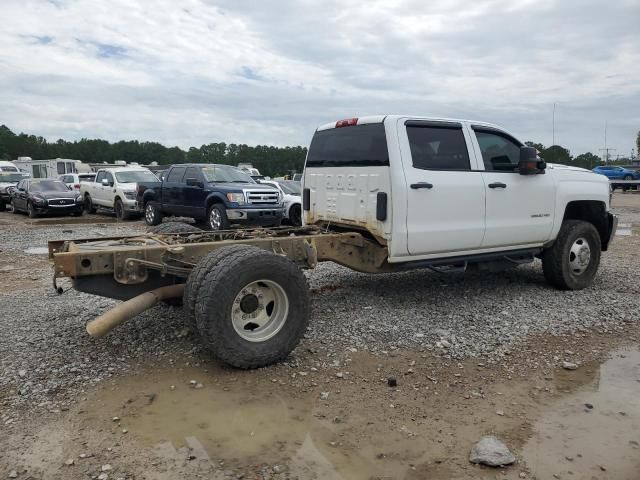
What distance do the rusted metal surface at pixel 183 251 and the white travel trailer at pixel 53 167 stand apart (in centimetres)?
3760

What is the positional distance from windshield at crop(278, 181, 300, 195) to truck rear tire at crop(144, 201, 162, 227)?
3610 mm

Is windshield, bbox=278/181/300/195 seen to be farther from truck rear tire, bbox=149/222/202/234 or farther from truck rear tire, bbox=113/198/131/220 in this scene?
truck rear tire, bbox=149/222/202/234

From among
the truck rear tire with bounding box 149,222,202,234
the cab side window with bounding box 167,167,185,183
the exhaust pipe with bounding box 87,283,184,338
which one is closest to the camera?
the exhaust pipe with bounding box 87,283,184,338

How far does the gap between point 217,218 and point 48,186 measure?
35.6 feet

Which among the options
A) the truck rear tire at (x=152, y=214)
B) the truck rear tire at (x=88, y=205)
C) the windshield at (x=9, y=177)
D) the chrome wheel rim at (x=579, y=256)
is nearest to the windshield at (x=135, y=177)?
the truck rear tire at (x=88, y=205)

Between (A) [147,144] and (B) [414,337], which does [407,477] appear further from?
(A) [147,144]

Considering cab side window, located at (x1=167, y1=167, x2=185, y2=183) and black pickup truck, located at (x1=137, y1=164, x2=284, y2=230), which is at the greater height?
cab side window, located at (x1=167, y1=167, x2=185, y2=183)

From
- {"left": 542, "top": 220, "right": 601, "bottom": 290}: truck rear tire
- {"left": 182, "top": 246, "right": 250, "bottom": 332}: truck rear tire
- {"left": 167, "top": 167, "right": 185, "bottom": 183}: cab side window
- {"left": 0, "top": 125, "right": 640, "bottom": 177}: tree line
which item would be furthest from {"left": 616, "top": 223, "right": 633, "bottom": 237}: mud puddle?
{"left": 0, "top": 125, "right": 640, "bottom": 177}: tree line

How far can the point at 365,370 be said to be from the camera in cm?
450

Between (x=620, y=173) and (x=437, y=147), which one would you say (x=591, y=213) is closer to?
(x=437, y=147)

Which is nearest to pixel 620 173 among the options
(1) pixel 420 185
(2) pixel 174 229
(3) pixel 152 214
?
(3) pixel 152 214

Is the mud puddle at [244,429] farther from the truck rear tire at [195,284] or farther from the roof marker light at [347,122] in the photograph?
the roof marker light at [347,122]

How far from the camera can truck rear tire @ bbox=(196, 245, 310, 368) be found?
4.15 metres

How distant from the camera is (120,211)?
61.5 feet
